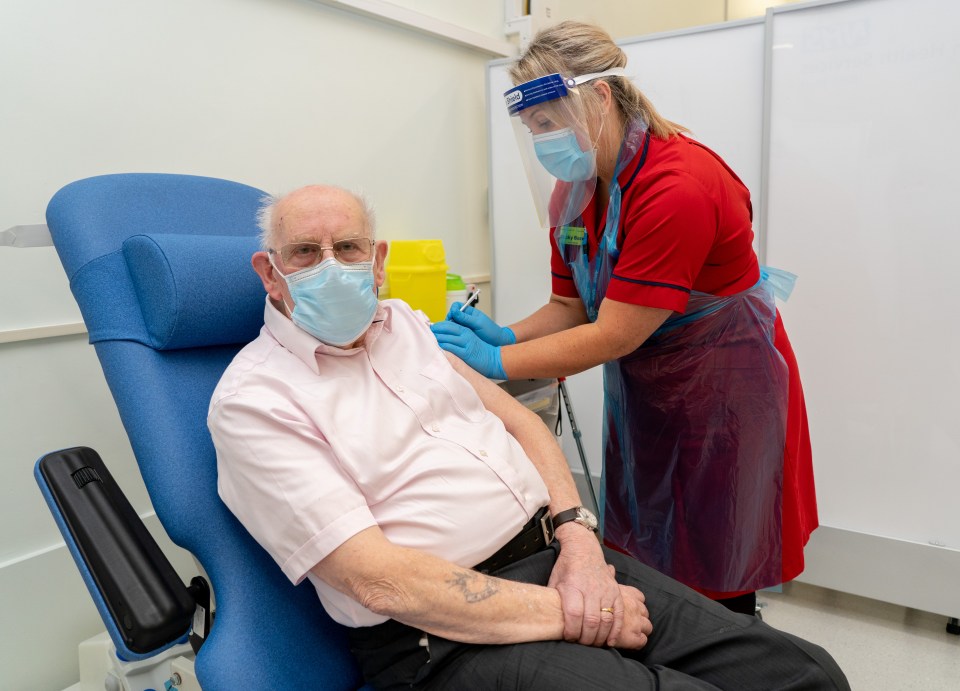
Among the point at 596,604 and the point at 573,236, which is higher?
the point at 573,236

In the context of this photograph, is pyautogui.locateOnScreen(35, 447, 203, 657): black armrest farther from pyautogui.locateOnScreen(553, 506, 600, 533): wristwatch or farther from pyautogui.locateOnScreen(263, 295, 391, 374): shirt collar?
pyautogui.locateOnScreen(553, 506, 600, 533): wristwatch

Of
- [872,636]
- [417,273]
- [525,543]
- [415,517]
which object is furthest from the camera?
[417,273]

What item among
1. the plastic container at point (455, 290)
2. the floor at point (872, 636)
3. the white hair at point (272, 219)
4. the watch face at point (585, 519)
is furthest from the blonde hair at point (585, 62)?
the floor at point (872, 636)

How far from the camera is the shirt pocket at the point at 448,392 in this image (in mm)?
1318

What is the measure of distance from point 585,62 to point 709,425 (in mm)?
829

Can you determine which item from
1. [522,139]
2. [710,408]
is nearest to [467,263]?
[522,139]

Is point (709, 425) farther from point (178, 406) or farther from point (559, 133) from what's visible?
point (178, 406)

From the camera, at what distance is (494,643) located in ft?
3.35

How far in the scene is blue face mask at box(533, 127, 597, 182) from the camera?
1.41 m

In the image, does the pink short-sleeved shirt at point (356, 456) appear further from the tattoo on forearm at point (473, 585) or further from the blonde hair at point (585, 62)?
the blonde hair at point (585, 62)

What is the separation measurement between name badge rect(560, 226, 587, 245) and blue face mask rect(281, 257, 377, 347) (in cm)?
59

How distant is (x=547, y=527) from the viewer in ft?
4.16

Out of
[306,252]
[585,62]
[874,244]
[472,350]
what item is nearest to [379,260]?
[306,252]

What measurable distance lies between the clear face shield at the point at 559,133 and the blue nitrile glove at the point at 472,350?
14.5 inches
